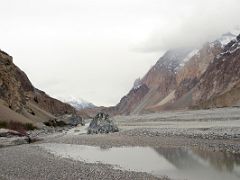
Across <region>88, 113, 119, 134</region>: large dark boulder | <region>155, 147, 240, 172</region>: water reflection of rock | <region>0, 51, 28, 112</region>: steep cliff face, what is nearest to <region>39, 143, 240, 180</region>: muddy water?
A: <region>155, 147, 240, 172</region>: water reflection of rock

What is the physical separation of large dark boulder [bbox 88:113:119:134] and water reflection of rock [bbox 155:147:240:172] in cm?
3261

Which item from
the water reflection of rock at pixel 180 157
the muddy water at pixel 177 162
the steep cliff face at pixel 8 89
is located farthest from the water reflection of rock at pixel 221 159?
the steep cliff face at pixel 8 89

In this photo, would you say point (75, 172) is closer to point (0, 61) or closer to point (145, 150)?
point (145, 150)

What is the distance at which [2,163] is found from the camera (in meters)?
27.6

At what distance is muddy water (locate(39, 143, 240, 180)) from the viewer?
21859 mm

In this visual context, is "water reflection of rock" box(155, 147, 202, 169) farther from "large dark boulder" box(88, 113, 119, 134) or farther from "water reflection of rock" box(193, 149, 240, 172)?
"large dark boulder" box(88, 113, 119, 134)

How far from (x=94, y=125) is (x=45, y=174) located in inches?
1690

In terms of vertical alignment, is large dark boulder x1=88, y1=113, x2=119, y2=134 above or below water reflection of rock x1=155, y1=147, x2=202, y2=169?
above

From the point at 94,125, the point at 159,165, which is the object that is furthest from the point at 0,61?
the point at 159,165

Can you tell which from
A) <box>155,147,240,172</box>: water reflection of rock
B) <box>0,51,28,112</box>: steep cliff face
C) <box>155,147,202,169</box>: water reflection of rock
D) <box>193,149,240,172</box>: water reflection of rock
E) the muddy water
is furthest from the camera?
<box>0,51,28,112</box>: steep cliff face

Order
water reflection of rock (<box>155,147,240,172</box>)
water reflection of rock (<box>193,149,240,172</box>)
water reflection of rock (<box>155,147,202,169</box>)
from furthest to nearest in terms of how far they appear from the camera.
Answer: water reflection of rock (<box>155,147,202,169</box>), water reflection of rock (<box>155,147,240,172</box>), water reflection of rock (<box>193,149,240,172</box>)

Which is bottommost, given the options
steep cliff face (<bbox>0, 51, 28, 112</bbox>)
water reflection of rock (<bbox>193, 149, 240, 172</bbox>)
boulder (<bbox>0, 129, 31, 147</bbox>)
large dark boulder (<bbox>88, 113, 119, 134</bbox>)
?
water reflection of rock (<bbox>193, 149, 240, 172</bbox>)

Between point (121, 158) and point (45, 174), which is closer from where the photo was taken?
point (45, 174)

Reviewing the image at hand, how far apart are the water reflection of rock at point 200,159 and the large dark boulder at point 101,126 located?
3261 cm
